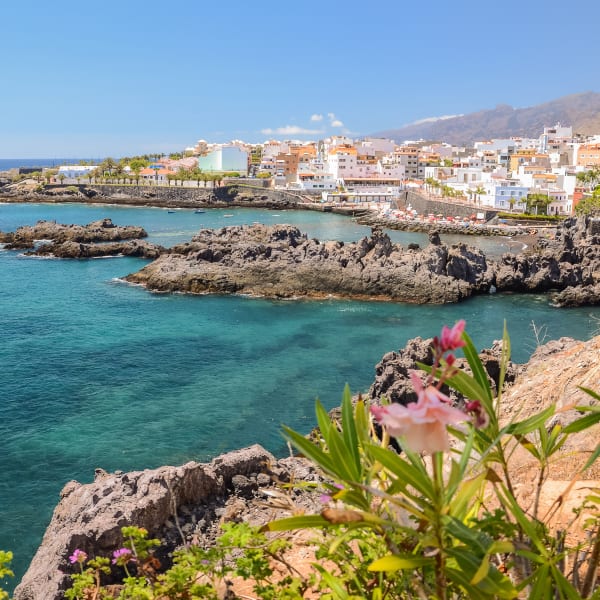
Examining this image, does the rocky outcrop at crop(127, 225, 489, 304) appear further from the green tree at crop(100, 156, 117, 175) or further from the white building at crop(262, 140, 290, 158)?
the white building at crop(262, 140, 290, 158)

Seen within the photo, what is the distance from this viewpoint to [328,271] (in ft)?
101

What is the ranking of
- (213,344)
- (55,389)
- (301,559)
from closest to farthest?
1. (301,559)
2. (55,389)
3. (213,344)

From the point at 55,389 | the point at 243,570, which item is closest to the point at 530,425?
the point at 243,570

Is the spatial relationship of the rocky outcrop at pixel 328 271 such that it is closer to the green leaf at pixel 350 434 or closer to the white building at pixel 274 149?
the green leaf at pixel 350 434

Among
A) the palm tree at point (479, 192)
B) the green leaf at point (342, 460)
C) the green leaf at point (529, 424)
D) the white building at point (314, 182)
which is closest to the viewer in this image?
the green leaf at point (342, 460)

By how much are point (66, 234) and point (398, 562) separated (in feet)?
161

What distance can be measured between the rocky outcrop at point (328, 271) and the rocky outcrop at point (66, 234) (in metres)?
15.7

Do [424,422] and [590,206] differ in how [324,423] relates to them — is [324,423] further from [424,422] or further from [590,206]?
[590,206]

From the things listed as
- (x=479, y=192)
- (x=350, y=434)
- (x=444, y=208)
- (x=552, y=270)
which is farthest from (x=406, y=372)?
(x=479, y=192)

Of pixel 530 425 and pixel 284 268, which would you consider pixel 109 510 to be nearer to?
pixel 530 425

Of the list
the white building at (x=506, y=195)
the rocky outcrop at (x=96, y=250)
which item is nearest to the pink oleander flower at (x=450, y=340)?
the rocky outcrop at (x=96, y=250)

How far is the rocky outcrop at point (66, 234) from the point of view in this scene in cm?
4662

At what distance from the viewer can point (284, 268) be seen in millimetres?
31266

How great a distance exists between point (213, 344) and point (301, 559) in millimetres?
16306
